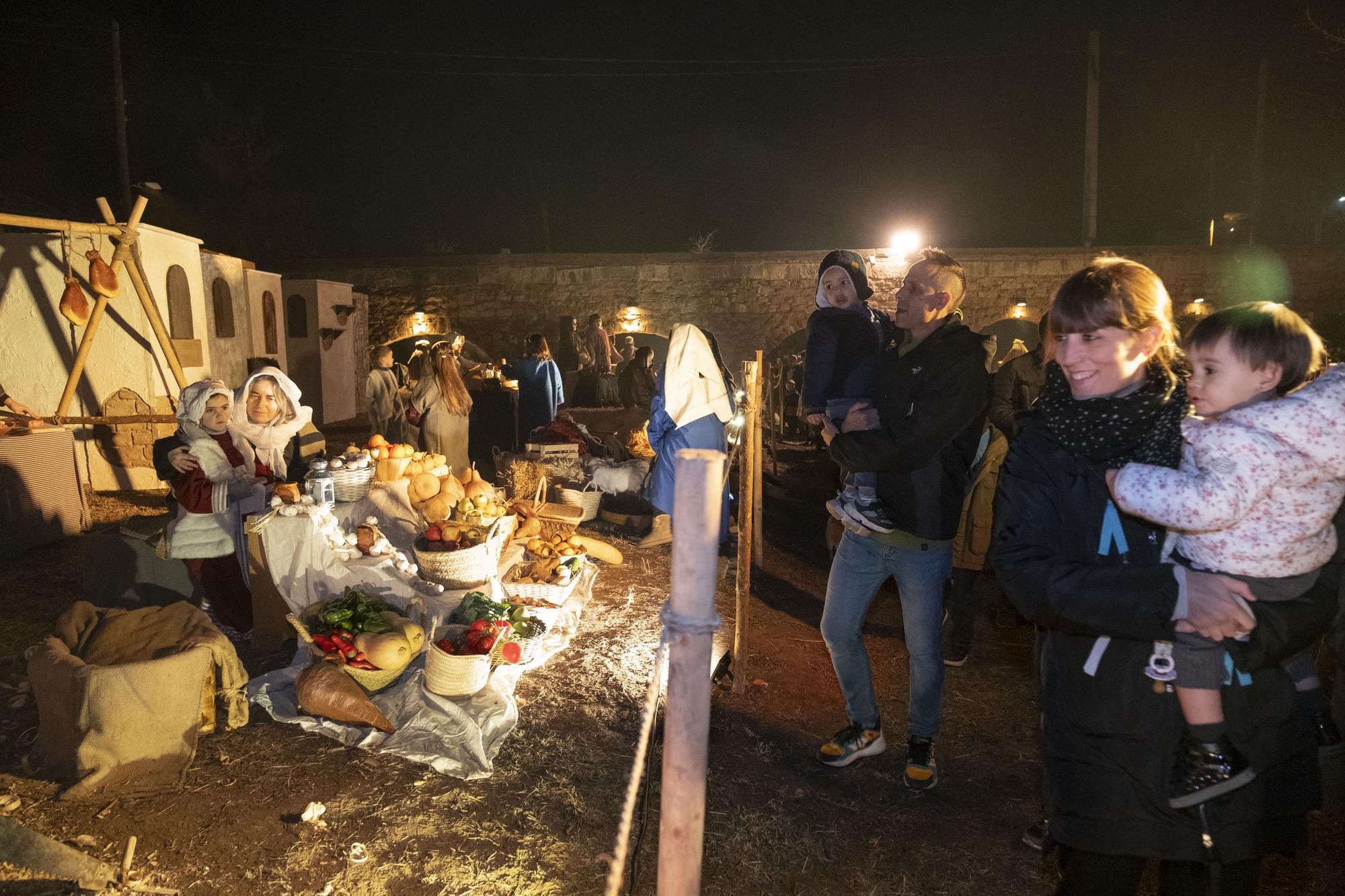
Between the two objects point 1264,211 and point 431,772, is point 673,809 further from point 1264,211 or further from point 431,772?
point 1264,211

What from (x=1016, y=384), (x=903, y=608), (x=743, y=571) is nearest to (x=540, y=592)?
(x=743, y=571)

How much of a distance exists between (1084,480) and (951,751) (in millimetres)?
2640

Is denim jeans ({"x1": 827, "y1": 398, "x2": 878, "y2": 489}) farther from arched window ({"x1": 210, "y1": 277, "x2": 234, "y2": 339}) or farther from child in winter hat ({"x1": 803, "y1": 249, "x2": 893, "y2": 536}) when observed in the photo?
arched window ({"x1": 210, "y1": 277, "x2": 234, "y2": 339})

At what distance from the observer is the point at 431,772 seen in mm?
3736

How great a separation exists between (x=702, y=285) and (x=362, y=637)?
1577 cm

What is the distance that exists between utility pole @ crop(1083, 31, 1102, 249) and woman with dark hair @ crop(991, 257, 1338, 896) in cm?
1990

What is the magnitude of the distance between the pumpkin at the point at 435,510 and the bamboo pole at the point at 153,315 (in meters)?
4.12

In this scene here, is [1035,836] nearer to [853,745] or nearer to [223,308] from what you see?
[853,745]

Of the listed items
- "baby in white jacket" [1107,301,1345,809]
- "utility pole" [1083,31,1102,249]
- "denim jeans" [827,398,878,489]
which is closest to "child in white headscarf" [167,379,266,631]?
"denim jeans" [827,398,878,489]

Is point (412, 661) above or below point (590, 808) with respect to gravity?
above

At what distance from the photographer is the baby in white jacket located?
5.34ft

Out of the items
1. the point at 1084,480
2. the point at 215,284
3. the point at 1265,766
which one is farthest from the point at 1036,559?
the point at 215,284

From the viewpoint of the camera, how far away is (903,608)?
3.10m

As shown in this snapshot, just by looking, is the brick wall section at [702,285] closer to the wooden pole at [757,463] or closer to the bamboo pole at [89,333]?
the bamboo pole at [89,333]
